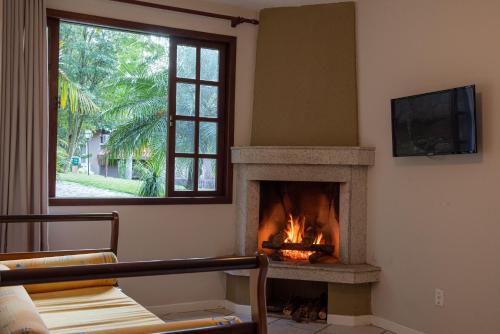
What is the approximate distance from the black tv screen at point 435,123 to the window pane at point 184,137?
1.60 metres

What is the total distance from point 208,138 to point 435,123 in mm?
1842

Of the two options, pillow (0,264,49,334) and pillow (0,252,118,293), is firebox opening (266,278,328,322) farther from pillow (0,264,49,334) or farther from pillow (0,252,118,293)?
pillow (0,264,49,334)

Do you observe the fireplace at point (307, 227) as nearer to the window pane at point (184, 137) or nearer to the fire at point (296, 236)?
the fire at point (296, 236)

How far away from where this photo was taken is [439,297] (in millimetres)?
3225

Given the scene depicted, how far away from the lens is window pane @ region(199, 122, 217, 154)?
4.14 m

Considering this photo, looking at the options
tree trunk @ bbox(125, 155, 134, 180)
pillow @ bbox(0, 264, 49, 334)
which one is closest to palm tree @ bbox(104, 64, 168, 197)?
tree trunk @ bbox(125, 155, 134, 180)

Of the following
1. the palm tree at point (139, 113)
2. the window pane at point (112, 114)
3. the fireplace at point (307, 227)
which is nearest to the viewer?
the fireplace at point (307, 227)

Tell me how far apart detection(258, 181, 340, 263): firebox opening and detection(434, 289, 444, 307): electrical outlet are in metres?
0.90

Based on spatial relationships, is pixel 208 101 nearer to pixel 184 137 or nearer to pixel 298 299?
pixel 184 137

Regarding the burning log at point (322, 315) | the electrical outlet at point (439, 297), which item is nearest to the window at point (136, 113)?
the burning log at point (322, 315)

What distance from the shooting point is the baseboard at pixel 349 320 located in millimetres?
3727

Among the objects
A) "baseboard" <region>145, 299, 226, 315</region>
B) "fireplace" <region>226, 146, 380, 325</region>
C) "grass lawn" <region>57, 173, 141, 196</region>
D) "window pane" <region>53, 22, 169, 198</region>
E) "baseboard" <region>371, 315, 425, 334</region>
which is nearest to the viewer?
"baseboard" <region>371, 315, 425, 334</region>

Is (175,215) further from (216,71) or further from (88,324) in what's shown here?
(88,324)

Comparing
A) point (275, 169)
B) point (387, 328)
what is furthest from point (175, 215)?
point (387, 328)
